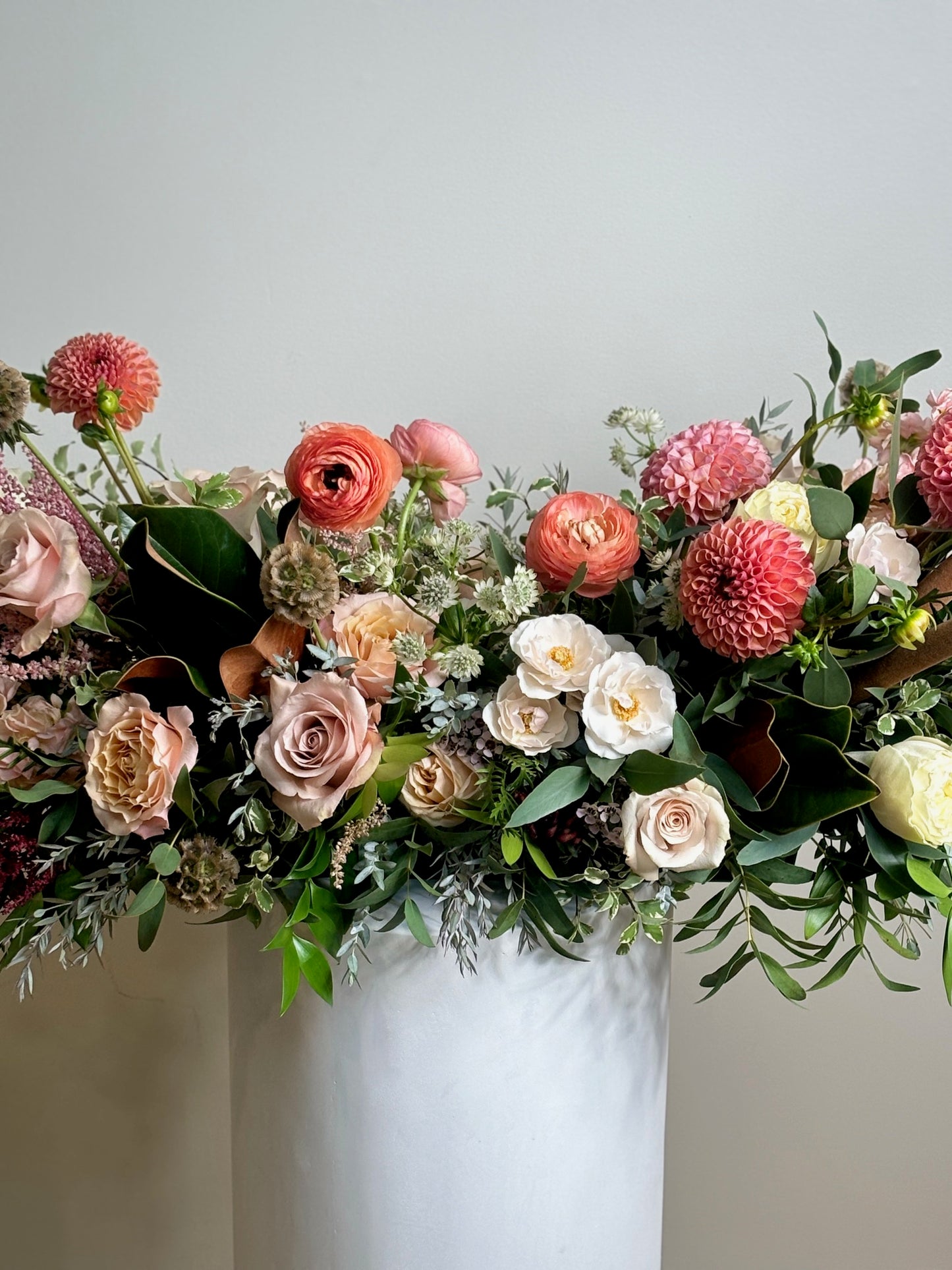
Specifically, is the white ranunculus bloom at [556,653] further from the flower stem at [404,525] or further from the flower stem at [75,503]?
the flower stem at [75,503]

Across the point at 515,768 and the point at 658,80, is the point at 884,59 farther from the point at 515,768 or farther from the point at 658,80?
the point at 515,768

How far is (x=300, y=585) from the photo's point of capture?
59cm

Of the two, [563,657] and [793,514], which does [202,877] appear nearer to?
[563,657]

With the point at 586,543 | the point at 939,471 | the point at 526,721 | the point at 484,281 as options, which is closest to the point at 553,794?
the point at 526,721

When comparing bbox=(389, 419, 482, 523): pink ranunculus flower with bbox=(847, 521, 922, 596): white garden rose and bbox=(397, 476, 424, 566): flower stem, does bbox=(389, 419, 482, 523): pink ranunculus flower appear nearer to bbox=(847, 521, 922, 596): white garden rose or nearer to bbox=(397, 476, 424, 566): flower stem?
bbox=(397, 476, 424, 566): flower stem

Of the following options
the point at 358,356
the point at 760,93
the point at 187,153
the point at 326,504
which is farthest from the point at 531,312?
the point at 326,504

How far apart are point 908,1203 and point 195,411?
3.69ft

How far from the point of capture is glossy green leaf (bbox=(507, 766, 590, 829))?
0.61m

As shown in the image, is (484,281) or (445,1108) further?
(484,281)

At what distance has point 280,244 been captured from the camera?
3.78 ft

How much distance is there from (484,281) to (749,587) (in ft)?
2.12

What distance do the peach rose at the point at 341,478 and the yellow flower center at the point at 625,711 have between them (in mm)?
174

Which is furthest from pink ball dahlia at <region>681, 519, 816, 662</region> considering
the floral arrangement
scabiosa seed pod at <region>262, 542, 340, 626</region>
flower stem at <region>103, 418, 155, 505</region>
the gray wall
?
the gray wall

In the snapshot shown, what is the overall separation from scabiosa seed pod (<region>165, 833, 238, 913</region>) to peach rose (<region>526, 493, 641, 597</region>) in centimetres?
26
